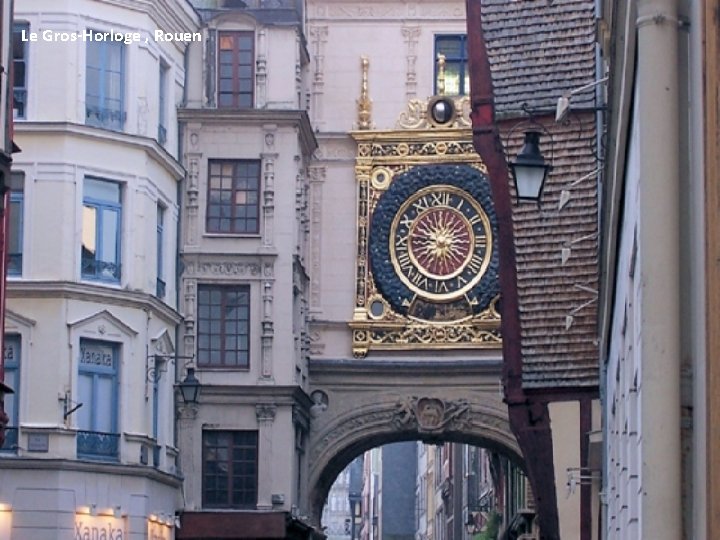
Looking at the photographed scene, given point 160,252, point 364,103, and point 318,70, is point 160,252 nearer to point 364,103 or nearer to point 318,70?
point 364,103

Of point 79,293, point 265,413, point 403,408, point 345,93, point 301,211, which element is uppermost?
point 345,93

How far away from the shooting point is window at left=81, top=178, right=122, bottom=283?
3244 centimetres

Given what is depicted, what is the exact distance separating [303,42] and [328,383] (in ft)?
22.9

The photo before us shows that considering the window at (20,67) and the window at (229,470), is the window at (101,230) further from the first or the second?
the window at (229,470)

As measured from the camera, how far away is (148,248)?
33.9 meters

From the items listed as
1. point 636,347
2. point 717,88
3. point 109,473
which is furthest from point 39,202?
point 717,88

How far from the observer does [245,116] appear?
123ft

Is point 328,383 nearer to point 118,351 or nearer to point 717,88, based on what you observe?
point 118,351

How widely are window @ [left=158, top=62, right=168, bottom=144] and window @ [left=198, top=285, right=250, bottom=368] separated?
3.22 m

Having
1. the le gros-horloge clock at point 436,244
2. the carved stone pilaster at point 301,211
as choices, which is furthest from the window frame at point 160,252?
the le gros-horloge clock at point 436,244

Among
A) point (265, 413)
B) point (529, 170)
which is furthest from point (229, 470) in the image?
point (529, 170)

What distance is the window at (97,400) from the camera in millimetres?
31625

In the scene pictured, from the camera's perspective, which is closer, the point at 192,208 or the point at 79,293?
the point at 79,293

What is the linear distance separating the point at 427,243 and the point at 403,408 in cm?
339
